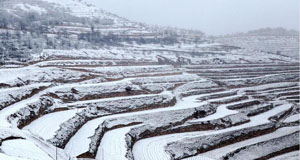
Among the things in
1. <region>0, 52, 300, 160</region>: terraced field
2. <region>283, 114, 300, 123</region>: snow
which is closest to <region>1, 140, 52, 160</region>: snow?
<region>0, 52, 300, 160</region>: terraced field

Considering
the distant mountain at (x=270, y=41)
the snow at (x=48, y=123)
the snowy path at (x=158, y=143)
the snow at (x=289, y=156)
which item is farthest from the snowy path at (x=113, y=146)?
the distant mountain at (x=270, y=41)

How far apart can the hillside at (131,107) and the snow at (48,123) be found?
5 centimetres

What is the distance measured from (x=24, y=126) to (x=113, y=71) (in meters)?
18.0

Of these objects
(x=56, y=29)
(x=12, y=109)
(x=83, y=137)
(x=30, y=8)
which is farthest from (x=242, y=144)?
(x=30, y=8)

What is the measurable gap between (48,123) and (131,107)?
780 centimetres

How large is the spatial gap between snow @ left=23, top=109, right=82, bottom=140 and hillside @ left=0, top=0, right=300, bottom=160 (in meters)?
0.05

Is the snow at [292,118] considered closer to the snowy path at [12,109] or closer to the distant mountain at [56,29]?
the snowy path at [12,109]

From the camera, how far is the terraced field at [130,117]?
14.6 metres

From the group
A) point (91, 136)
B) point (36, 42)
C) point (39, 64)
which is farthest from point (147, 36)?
point (91, 136)

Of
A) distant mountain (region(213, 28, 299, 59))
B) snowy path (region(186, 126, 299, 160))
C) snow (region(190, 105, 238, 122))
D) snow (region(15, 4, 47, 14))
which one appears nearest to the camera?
snowy path (region(186, 126, 299, 160))

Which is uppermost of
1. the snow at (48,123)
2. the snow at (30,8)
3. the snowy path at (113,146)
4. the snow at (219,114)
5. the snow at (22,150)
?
the snow at (30,8)

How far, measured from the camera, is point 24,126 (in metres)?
15.6

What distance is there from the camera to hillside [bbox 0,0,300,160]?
1516cm

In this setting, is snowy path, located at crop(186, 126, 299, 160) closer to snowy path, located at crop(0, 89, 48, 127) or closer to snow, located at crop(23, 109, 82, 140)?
snow, located at crop(23, 109, 82, 140)
